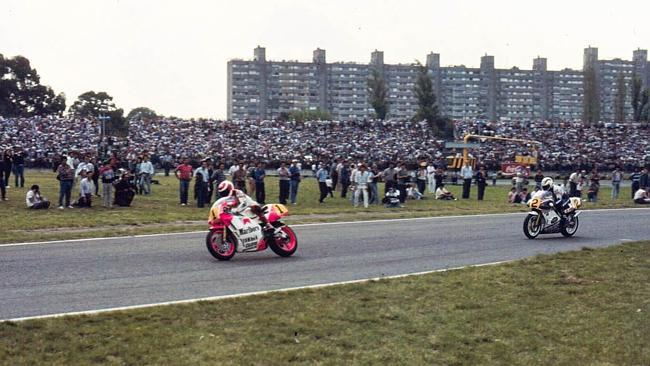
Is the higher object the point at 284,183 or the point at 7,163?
the point at 7,163

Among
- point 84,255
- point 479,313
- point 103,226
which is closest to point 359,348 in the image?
point 479,313

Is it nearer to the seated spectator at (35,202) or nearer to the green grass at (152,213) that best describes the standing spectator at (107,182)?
the green grass at (152,213)

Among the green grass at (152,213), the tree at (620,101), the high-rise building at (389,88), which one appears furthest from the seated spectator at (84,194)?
the high-rise building at (389,88)

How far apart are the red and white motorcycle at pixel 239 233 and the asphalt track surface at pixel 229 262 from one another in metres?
0.22

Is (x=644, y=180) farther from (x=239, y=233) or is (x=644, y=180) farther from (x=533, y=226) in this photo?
(x=239, y=233)

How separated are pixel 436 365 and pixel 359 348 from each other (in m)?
0.83

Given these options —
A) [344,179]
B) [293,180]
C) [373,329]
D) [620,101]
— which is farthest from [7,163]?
[620,101]

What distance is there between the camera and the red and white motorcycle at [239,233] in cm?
1434

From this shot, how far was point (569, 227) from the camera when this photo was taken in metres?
19.8

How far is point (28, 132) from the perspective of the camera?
57219mm

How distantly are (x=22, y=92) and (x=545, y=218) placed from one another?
3319 inches

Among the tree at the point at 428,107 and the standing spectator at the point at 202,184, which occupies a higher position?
the tree at the point at 428,107

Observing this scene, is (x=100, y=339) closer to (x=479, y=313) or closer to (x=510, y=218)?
(x=479, y=313)

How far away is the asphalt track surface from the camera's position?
1072cm
